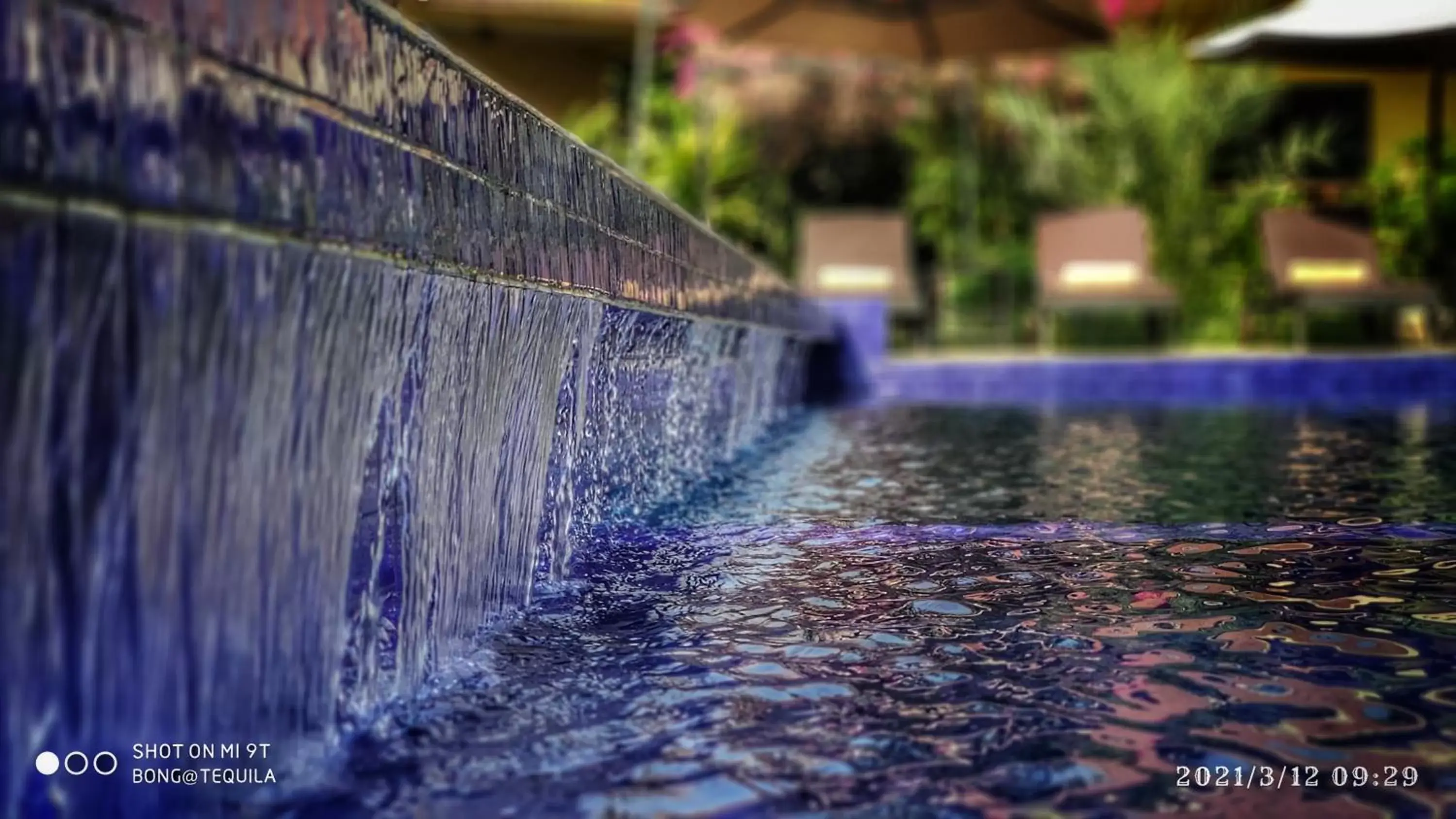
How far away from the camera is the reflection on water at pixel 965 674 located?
4.42 ft

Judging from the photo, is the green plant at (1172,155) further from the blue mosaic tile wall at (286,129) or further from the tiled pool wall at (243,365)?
the tiled pool wall at (243,365)

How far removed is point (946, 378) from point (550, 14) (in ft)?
20.1

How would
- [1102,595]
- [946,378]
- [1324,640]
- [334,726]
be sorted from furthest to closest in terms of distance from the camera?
[946,378] → [1102,595] → [1324,640] → [334,726]

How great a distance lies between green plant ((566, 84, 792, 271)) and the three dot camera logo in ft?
34.8

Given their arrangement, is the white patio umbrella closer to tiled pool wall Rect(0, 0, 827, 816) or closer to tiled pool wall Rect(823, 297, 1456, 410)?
tiled pool wall Rect(823, 297, 1456, 410)

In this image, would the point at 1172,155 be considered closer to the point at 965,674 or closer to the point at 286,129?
the point at 965,674

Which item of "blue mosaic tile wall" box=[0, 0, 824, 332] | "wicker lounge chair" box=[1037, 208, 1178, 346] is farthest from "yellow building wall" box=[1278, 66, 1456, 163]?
"blue mosaic tile wall" box=[0, 0, 824, 332]

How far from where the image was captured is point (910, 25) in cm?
1034

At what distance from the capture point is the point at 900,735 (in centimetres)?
151

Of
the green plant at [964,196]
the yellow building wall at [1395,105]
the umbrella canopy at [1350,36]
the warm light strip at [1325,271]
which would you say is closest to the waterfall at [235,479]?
the umbrella canopy at [1350,36]

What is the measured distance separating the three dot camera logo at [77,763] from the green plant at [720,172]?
1062cm

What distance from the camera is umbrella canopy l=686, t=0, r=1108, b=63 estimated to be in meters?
9.98

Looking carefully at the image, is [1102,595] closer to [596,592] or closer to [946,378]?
[596,592]

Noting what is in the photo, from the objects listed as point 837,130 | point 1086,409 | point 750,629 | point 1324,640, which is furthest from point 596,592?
point 837,130
